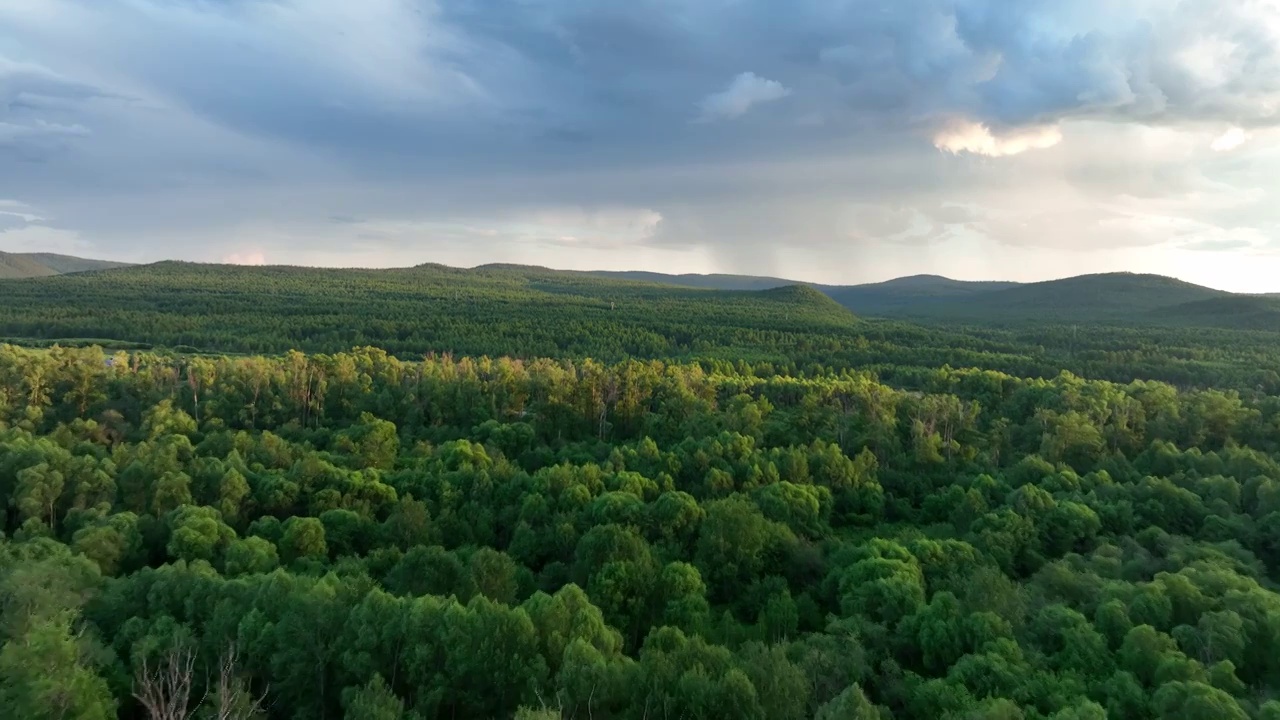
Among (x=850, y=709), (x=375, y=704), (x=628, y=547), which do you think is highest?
(x=850, y=709)

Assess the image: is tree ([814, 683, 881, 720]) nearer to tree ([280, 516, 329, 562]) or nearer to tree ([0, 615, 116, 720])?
tree ([0, 615, 116, 720])

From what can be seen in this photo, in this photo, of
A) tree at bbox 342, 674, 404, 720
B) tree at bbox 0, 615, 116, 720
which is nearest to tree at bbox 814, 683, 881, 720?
tree at bbox 342, 674, 404, 720

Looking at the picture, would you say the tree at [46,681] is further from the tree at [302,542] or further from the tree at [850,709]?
the tree at [850,709]

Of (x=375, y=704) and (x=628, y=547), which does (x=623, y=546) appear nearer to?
(x=628, y=547)

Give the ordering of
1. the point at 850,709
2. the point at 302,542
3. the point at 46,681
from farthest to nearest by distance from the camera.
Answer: the point at 302,542 < the point at 850,709 < the point at 46,681

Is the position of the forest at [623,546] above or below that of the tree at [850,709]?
below

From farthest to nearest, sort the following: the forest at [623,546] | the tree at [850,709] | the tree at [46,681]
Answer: the forest at [623,546], the tree at [850,709], the tree at [46,681]

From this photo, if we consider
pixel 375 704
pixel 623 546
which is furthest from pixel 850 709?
pixel 623 546

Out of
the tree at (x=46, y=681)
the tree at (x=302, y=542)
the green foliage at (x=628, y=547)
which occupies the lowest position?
the tree at (x=302, y=542)

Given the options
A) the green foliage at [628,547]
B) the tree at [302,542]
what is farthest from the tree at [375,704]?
the tree at [302,542]

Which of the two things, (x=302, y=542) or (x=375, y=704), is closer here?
(x=375, y=704)

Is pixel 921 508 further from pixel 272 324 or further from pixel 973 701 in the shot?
pixel 272 324
